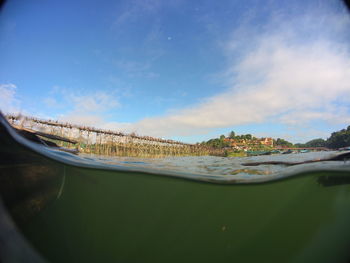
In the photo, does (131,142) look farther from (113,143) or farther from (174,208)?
(174,208)

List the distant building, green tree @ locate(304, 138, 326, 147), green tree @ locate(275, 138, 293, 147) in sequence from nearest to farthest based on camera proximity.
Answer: green tree @ locate(304, 138, 326, 147) < green tree @ locate(275, 138, 293, 147) < the distant building

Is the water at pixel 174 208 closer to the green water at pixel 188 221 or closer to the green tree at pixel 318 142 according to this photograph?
the green water at pixel 188 221

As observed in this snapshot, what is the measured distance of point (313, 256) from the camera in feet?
14.3

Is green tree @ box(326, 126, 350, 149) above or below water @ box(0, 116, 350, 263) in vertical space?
above

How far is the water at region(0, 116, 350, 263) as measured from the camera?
12.2 feet

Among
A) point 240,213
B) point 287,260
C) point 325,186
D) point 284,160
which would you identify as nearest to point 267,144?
point 284,160

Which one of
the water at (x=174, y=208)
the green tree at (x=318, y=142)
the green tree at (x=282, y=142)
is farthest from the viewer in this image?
the green tree at (x=282, y=142)

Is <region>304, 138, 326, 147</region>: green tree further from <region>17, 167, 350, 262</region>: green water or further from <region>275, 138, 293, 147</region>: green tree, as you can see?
<region>17, 167, 350, 262</region>: green water

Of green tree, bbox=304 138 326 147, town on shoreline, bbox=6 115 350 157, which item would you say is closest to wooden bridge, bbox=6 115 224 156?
town on shoreline, bbox=6 115 350 157

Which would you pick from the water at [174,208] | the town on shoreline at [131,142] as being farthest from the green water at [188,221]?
the town on shoreline at [131,142]

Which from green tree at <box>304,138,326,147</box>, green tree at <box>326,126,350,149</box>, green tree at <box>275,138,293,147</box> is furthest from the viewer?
green tree at <box>275,138,293,147</box>

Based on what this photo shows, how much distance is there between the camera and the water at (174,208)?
3713mm

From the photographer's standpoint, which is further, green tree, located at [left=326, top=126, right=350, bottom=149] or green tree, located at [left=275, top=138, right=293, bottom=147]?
green tree, located at [left=275, top=138, right=293, bottom=147]

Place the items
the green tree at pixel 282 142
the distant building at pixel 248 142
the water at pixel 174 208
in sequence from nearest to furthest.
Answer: the water at pixel 174 208 < the green tree at pixel 282 142 < the distant building at pixel 248 142
